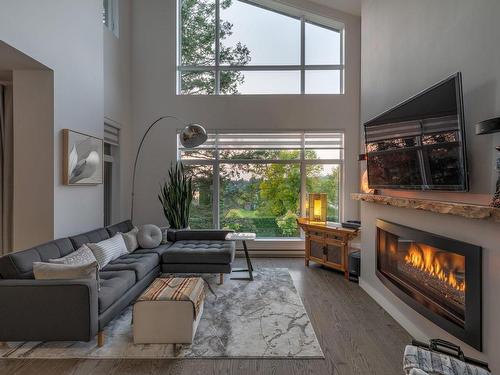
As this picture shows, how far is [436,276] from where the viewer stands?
249 cm

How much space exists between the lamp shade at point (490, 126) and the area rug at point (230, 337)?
2.01 meters

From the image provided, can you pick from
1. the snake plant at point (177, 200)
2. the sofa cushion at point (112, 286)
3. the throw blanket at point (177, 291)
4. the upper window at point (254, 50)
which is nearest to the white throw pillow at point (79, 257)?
the sofa cushion at point (112, 286)

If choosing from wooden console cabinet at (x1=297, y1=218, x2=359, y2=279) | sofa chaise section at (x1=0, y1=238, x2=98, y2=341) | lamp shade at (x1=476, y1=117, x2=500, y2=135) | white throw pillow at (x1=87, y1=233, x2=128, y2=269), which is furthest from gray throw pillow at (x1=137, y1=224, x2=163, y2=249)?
lamp shade at (x1=476, y1=117, x2=500, y2=135)

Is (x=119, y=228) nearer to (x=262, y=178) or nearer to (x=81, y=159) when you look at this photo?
(x=81, y=159)

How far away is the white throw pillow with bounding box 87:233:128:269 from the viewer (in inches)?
126

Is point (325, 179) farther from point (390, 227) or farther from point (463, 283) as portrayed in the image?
point (463, 283)

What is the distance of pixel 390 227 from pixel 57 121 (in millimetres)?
3885

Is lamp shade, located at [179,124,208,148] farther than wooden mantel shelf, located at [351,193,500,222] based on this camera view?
Yes

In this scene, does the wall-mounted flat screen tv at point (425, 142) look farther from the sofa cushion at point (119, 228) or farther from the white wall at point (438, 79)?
the sofa cushion at point (119, 228)

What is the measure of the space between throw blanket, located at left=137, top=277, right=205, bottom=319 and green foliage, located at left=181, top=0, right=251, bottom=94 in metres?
3.99

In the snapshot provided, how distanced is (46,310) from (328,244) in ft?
12.1

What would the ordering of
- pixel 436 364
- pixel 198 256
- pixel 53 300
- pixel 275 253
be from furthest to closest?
pixel 275 253
pixel 198 256
pixel 53 300
pixel 436 364

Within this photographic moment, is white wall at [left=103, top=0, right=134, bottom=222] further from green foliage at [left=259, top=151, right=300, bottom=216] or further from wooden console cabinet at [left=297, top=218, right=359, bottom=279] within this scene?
wooden console cabinet at [left=297, top=218, right=359, bottom=279]

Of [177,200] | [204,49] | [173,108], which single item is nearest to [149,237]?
[177,200]
